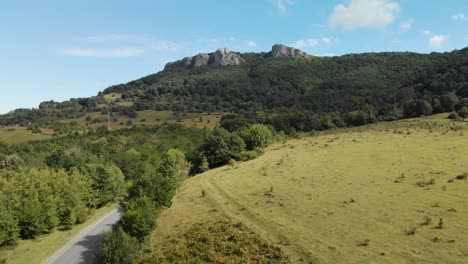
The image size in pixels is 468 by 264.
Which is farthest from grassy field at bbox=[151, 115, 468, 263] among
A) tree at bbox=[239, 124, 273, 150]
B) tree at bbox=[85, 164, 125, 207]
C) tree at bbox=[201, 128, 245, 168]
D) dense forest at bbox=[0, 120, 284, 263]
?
tree at bbox=[239, 124, 273, 150]

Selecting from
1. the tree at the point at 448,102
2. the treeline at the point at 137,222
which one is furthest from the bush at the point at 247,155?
the tree at the point at 448,102

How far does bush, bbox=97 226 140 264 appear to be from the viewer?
39688 millimetres

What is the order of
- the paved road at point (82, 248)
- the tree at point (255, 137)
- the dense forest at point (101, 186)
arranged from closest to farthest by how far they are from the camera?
the dense forest at point (101, 186) < the paved road at point (82, 248) < the tree at point (255, 137)

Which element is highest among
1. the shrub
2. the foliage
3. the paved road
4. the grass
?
the shrub

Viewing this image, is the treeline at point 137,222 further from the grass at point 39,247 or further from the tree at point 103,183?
the tree at point 103,183

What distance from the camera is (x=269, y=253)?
3562cm

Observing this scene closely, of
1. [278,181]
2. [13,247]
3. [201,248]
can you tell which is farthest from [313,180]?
[13,247]

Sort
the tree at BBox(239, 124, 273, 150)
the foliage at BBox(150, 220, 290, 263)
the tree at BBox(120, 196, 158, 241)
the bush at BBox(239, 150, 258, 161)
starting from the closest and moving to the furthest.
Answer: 1. the foliage at BBox(150, 220, 290, 263)
2. the tree at BBox(120, 196, 158, 241)
3. the bush at BBox(239, 150, 258, 161)
4. the tree at BBox(239, 124, 273, 150)

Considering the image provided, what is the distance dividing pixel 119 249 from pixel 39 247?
22.3m

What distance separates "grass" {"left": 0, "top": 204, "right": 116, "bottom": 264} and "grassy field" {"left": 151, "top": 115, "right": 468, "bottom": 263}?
16007 millimetres

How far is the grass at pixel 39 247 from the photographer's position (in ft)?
164

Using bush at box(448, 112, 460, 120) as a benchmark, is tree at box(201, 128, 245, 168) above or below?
below

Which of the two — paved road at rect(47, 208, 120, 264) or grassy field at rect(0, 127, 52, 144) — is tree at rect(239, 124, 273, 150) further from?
grassy field at rect(0, 127, 52, 144)

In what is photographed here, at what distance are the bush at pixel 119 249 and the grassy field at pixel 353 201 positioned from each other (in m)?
4.84
